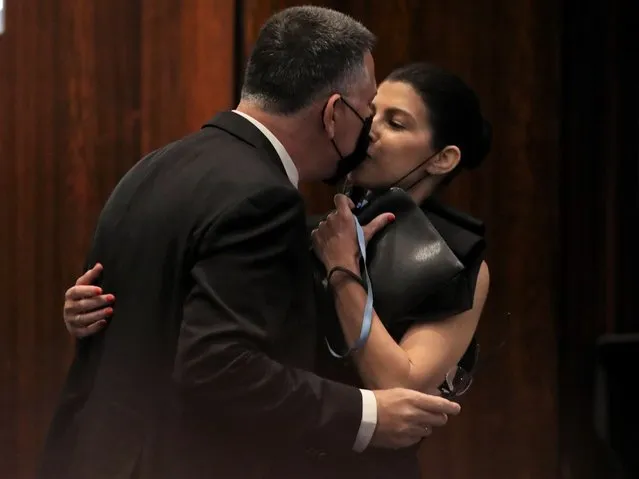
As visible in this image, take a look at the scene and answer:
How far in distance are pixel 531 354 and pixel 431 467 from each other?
45 cm

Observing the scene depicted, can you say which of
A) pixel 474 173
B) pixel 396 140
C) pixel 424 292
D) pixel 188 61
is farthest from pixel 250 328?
pixel 474 173

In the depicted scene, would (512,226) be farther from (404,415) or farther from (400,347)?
(404,415)

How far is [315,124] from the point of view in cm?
125

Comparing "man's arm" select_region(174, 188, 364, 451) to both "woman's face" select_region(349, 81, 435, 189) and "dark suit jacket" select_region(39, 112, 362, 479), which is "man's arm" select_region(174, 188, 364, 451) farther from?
"woman's face" select_region(349, 81, 435, 189)

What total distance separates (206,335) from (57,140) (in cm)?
128

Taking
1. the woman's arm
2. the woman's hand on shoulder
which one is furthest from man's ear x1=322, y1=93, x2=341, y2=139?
the woman's hand on shoulder

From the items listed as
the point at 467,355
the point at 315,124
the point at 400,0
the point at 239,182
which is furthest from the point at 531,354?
the point at 239,182

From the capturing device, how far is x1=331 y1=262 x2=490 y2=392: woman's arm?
4.02 feet

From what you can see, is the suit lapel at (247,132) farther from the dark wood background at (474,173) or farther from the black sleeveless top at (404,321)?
the dark wood background at (474,173)

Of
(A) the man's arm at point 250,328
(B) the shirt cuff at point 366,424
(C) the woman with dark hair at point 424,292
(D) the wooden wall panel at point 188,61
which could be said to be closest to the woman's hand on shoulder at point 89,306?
(C) the woman with dark hair at point 424,292

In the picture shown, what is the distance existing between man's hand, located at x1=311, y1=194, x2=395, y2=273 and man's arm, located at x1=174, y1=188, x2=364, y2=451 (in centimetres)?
19

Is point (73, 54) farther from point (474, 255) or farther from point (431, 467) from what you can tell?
point (431, 467)

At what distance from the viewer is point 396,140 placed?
1.42m

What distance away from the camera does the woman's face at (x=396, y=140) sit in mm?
1416
